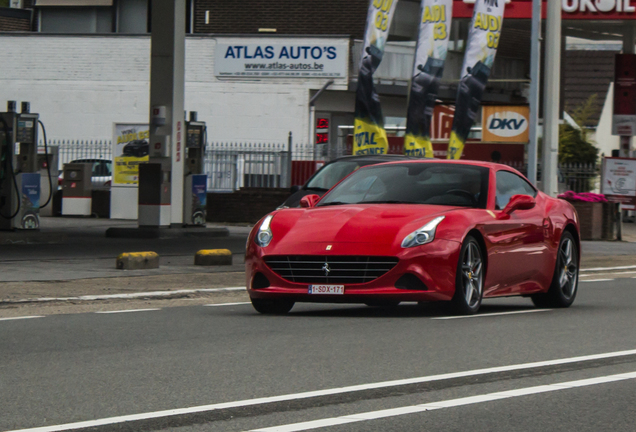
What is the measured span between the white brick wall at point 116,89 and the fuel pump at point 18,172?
62.8 ft

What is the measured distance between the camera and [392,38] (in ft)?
143

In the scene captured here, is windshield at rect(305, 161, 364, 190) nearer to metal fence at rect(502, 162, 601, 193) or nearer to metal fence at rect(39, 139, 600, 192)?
metal fence at rect(39, 139, 600, 192)

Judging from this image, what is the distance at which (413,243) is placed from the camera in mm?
10109

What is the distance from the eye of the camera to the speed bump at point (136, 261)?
15.4 m

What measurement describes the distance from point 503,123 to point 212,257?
2066 cm

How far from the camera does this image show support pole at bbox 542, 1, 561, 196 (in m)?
22.7

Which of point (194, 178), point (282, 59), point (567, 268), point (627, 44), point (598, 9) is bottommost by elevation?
point (567, 268)

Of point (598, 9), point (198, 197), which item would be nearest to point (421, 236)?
point (198, 197)

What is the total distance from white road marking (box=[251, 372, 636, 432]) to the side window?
412 centimetres

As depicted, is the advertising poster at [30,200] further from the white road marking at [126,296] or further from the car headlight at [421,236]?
the car headlight at [421,236]

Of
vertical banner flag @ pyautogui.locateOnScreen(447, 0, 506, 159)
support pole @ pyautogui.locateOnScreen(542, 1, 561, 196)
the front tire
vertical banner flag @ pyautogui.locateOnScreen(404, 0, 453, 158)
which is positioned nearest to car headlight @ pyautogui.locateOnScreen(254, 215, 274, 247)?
the front tire

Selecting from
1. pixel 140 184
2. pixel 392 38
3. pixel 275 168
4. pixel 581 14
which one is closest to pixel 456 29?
pixel 392 38

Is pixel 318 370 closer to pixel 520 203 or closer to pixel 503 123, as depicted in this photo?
pixel 520 203

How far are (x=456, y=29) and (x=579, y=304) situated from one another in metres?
31.9
